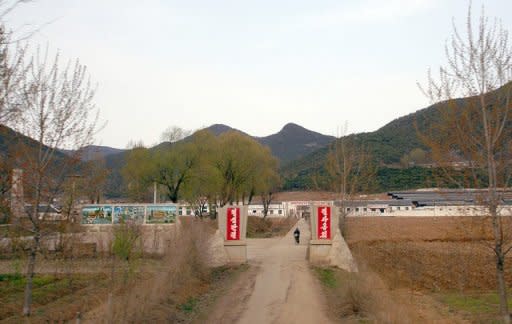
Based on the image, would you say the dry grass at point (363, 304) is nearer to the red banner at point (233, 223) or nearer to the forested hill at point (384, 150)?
the red banner at point (233, 223)

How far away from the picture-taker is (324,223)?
76.9 ft

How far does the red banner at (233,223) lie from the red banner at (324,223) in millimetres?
3387

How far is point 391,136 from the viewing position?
129250 millimetres

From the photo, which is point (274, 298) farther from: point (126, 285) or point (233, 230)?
point (233, 230)

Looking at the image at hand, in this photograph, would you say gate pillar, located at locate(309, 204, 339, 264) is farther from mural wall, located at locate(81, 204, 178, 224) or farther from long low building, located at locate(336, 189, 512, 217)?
mural wall, located at locate(81, 204, 178, 224)

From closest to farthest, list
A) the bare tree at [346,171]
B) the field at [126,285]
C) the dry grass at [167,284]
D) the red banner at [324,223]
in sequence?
the dry grass at [167,284], the field at [126,285], the red banner at [324,223], the bare tree at [346,171]

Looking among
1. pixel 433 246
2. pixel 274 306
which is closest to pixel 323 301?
pixel 274 306

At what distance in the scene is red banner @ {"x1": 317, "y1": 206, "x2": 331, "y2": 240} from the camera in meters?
23.4

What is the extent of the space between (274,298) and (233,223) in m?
7.81

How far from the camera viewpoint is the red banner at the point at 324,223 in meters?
23.4

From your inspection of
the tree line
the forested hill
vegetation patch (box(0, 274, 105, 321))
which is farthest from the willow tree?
the forested hill

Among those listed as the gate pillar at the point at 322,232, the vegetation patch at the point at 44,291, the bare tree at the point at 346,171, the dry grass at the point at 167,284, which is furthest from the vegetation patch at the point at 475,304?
the bare tree at the point at 346,171

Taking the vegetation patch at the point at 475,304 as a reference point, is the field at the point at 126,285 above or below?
above

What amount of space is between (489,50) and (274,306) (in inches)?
321
